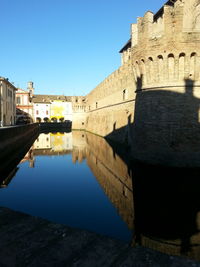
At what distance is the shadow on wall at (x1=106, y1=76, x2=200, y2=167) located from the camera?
11086mm

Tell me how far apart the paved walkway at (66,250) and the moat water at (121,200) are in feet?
9.47

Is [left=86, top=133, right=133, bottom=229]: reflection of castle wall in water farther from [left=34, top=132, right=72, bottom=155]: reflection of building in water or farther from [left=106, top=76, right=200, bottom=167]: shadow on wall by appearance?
[left=34, top=132, right=72, bottom=155]: reflection of building in water

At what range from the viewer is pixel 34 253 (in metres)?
2.09

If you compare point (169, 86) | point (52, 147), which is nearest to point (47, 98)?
point (52, 147)

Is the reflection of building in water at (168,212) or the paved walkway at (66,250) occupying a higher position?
the paved walkway at (66,250)

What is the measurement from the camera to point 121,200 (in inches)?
299

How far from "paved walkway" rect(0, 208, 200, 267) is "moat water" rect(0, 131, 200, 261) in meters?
2.89

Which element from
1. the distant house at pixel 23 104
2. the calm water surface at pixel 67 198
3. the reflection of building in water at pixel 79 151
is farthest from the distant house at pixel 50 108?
the calm water surface at pixel 67 198

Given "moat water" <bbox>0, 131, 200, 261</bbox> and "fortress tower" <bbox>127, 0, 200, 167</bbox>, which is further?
"fortress tower" <bbox>127, 0, 200, 167</bbox>

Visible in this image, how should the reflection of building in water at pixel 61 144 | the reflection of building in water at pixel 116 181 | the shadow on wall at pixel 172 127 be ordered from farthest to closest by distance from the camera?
the reflection of building in water at pixel 61 144, the shadow on wall at pixel 172 127, the reflection of building in water at pixel 116 181

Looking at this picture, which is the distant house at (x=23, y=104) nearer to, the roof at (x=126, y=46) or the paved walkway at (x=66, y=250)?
the roof at (x=126, y=46)

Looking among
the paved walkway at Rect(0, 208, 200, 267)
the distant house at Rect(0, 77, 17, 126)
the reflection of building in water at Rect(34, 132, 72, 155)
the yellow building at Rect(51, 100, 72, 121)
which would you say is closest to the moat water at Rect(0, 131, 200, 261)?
the paved walkway at Rect(0, 208, 200, 267)

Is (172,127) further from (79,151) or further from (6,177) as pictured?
(79,151)

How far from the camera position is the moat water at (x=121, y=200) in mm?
5211
